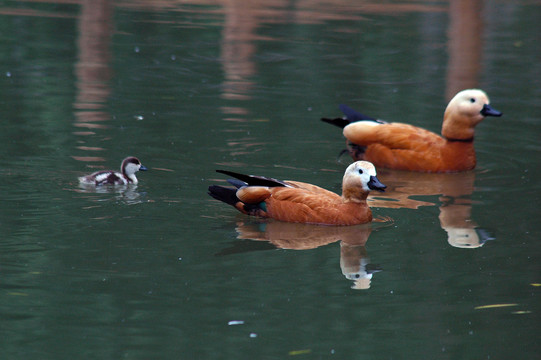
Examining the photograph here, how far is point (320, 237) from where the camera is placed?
363 inches

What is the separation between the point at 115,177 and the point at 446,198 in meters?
3.50

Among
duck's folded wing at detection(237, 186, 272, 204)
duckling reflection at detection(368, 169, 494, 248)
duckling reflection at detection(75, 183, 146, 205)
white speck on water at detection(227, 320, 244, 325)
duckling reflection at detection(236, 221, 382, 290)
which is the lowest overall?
duckling reflection at detection(368, 169, 494, 248)

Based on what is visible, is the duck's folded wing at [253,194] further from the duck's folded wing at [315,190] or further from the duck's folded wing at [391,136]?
the duck's folded wing at [391,136]

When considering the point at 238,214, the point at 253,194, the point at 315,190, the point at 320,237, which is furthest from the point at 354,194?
the point at 238,214

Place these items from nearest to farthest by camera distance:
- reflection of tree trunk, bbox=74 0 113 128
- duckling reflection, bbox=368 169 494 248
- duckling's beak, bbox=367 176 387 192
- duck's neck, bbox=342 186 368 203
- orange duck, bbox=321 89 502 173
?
duckling reflection, bbox=368 169 494 248 < duckling's beak, bbox=367 176 387 192 < duck's neck, bbox=342 186 368 203 < orange duck, bbox=321 89 502 173 < reflection of tree trunk, bbox=74 0 113 128

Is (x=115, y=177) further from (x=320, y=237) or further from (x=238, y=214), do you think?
(x=320, y=237)

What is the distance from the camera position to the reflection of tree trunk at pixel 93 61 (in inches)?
565

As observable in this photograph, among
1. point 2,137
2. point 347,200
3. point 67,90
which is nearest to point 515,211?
point 347,200

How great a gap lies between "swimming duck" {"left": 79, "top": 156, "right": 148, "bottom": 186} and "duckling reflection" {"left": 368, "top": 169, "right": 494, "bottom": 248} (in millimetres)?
2472

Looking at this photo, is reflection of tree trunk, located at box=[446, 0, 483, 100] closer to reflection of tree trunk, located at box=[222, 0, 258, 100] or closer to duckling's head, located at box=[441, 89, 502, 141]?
reflection of tree trunk, located at box=[222, 0, 258, 100]

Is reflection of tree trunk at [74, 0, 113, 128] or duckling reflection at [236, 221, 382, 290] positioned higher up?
reflection of tree trunk at [74, 0, 113, 128]

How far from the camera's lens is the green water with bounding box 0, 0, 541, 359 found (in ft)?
22.5

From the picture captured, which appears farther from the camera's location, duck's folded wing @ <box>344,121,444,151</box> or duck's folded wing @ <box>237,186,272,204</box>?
duck's folded wing @ <box>344,121,444,151</box>

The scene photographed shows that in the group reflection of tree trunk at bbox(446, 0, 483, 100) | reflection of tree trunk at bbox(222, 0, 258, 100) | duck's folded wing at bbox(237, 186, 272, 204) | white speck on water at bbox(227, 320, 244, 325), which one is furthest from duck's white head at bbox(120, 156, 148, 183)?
reflection of tree trunk at bbox(446, 0, 483, 100)
